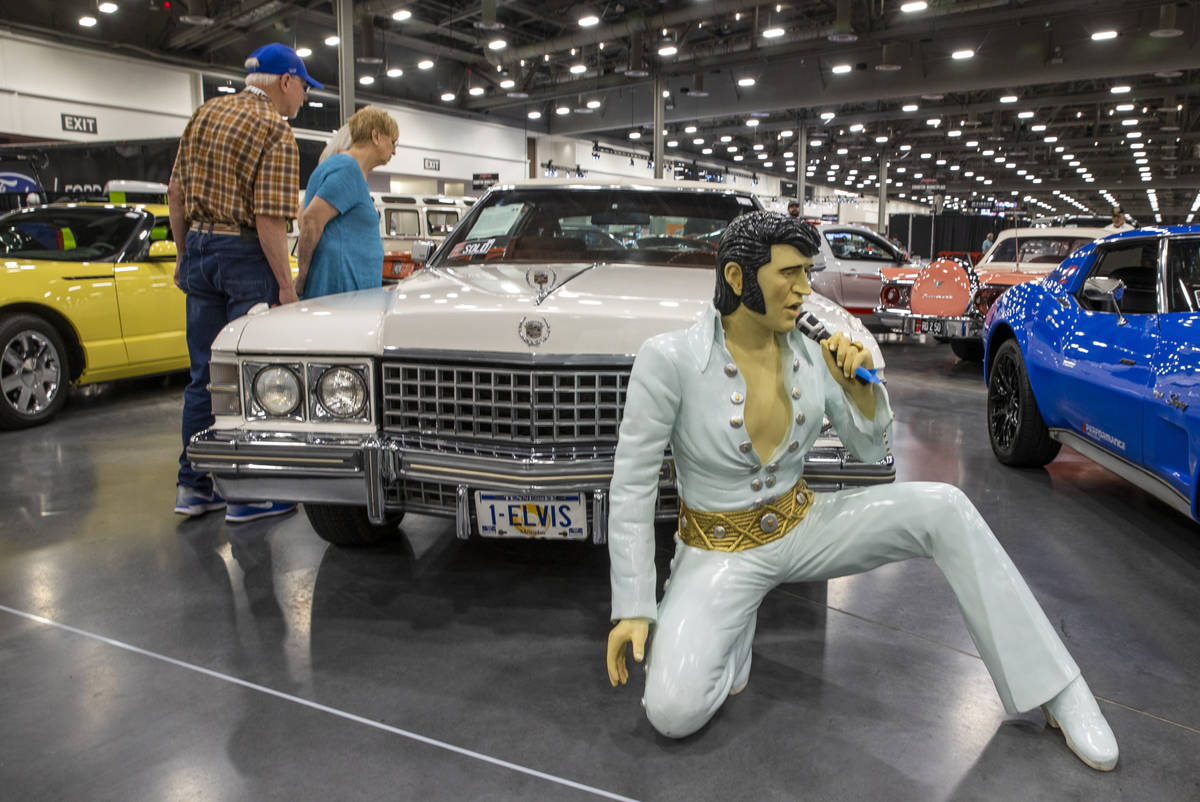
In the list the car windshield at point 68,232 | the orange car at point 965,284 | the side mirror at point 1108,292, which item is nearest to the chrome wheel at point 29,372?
the car windshield at point 68,232

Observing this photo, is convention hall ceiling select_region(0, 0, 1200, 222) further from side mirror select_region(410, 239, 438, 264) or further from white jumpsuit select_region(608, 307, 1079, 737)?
white jumpsuit select_region(608, 307, 1079, 737)

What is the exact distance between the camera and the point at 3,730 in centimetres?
216

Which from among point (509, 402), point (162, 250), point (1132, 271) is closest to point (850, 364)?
point (509, 402)

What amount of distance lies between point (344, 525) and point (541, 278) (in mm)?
1227

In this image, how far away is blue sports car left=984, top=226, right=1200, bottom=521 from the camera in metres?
3.23

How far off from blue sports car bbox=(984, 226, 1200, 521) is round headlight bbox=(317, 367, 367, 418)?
2.84 metres

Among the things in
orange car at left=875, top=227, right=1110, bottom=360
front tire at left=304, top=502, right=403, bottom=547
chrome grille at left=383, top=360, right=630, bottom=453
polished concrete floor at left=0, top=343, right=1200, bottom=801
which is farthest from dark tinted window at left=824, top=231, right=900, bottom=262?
chrome grille at left=383, top=360, right=630, bottom=453

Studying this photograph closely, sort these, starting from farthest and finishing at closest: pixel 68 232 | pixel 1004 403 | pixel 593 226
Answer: pixel 68 232
pixel 1004 403
pixel 593 226

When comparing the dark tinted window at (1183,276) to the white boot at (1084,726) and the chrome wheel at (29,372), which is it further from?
the chrome wheel at (29,372)

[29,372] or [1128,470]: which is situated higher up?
[29,372]

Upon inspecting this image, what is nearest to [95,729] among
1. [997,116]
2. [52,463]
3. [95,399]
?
[52,463]

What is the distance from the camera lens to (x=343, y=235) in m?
3.64

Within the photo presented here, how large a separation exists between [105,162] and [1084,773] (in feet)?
54.0

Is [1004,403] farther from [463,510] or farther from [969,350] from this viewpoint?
[969,350]
